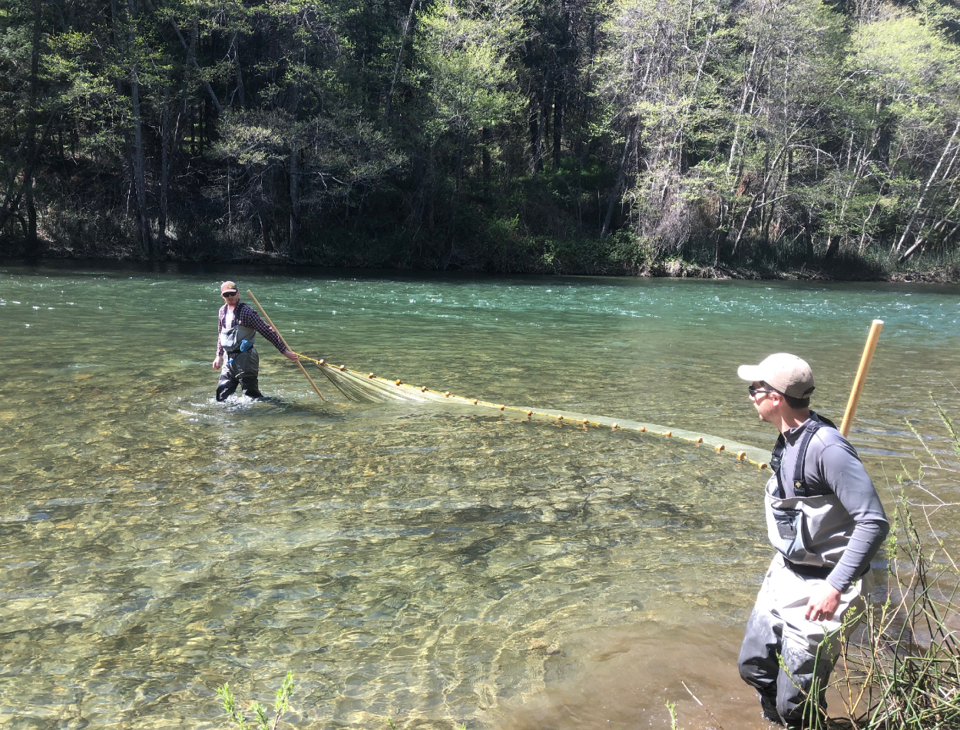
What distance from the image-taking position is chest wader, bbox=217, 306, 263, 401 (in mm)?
8969

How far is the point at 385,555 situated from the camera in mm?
5207

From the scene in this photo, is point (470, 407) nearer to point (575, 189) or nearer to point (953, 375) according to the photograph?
point (953, 375)

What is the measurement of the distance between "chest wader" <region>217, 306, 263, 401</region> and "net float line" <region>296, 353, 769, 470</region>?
26.5 inches

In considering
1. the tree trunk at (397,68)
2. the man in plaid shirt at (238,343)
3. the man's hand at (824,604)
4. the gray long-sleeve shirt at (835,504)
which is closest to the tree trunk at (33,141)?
the tree trunk at (397,68)

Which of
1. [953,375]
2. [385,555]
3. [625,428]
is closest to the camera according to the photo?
[385,555]

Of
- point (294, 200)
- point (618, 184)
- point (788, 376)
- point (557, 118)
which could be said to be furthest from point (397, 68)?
point (788, 376)

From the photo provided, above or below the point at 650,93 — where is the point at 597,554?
below

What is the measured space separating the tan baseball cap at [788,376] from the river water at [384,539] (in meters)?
1.66

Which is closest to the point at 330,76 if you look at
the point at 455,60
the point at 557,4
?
the point at 455,60

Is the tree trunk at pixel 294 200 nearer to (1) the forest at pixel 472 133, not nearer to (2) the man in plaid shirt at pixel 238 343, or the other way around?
(1) the forest at pixel 472 133

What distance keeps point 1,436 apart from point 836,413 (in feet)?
32.9

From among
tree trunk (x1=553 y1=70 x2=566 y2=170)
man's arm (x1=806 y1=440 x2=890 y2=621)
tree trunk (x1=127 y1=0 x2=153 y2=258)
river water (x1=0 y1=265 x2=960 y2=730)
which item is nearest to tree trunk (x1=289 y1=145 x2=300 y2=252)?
tree trunk (x1=127 y1=0 x2=153 y2=258)

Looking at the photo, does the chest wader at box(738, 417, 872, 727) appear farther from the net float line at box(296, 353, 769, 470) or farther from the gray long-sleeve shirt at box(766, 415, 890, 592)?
the net float line at box(296, 353, 769, 470)

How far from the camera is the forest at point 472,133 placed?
30438 millimetres
